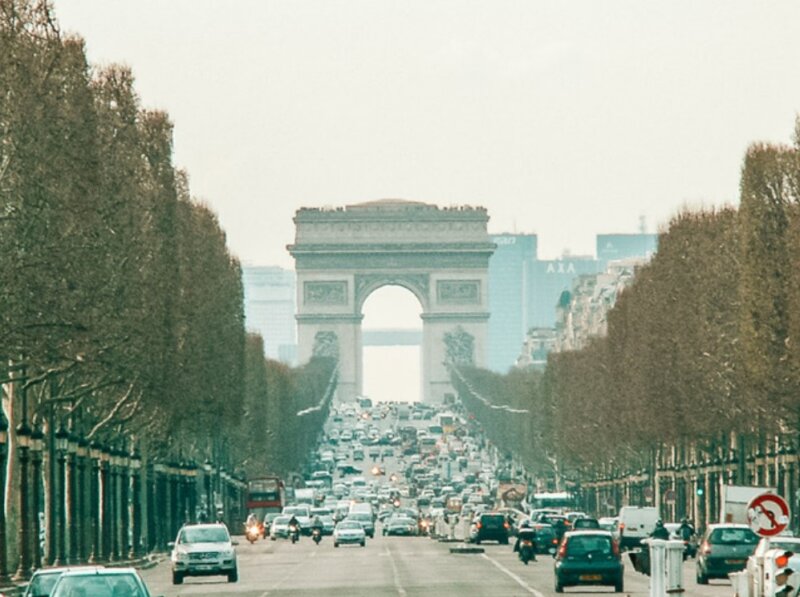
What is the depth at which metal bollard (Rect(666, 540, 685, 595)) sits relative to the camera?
48719 millimetres

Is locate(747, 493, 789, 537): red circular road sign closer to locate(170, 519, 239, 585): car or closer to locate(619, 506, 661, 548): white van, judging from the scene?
locate(170, 519, 239, 585): car

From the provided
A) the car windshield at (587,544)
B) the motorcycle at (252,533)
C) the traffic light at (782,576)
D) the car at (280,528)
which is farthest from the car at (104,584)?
the car at (280,528)

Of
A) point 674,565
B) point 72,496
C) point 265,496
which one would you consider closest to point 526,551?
point 72,496

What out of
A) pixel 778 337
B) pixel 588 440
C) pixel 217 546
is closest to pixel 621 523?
pixel 778 337

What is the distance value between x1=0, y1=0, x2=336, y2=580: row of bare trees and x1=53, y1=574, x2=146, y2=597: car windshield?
982 inches

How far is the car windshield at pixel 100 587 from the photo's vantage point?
4022 cm

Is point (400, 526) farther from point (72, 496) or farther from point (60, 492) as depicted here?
point (60, 492)

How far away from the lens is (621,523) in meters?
109

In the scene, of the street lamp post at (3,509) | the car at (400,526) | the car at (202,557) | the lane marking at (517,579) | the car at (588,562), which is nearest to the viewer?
the lane marking at (517,579)

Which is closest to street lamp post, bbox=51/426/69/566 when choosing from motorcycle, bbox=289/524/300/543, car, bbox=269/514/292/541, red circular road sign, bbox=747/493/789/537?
red circular road sign, bbox=747/493/789/537

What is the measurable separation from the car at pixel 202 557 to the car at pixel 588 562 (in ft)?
45.6

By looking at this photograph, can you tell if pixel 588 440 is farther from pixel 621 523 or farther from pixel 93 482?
pixel 93 482

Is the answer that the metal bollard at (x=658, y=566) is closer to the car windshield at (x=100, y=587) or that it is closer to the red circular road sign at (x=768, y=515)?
the red circular road sign at (x=768, y=515)

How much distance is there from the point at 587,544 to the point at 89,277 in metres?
15.1
